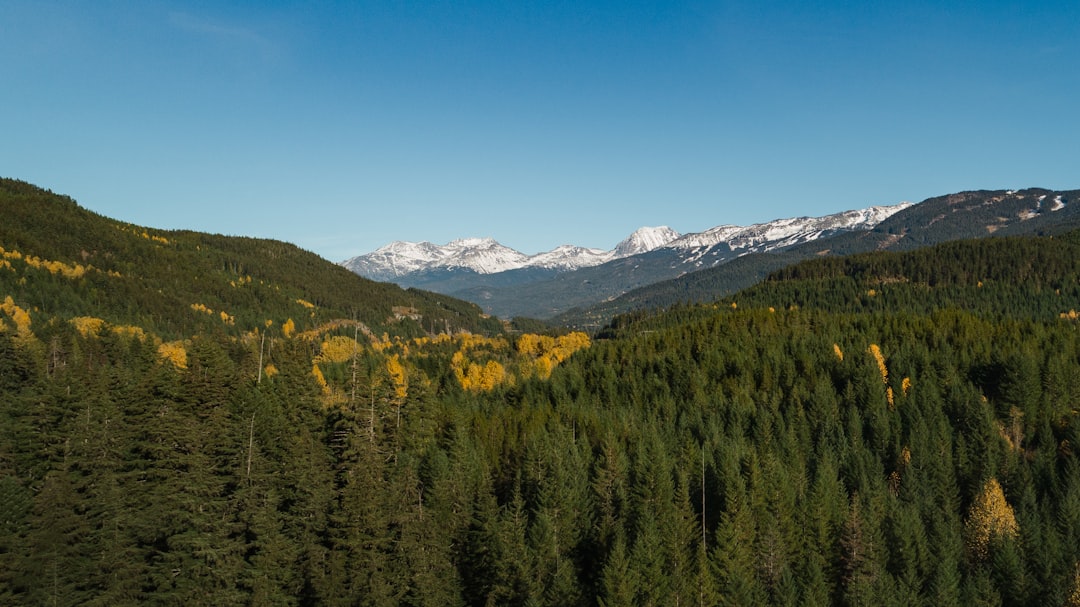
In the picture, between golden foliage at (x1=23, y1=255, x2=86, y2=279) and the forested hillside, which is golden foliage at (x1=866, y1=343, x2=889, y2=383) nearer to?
the forested hillside

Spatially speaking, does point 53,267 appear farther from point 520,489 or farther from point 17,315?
point 520,489

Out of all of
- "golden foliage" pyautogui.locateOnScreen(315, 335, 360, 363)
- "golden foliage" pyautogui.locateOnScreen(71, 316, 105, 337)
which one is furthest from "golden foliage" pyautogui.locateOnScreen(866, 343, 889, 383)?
"golden foliage" pyautogui.locateOnScreen(71, 316, 105, 337)

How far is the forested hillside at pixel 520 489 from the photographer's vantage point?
42.8 meters

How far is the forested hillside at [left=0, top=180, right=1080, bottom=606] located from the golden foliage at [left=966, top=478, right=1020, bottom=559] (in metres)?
0.31

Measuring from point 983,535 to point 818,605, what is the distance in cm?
3505

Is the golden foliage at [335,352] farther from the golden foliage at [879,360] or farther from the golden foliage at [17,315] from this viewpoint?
the golden foliage at [879,360]

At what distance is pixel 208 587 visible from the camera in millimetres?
40219

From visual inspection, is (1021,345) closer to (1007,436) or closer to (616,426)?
(1007,436)

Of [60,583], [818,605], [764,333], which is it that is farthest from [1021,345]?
[60,583]

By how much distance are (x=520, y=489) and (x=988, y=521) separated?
2168 inches

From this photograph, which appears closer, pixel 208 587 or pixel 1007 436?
pixel 208 587

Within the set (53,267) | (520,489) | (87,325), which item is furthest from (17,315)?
(520,489)

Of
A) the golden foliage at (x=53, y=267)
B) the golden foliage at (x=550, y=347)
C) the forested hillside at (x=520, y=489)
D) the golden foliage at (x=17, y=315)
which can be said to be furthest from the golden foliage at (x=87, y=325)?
the golden foliage at (x=550, y=347)

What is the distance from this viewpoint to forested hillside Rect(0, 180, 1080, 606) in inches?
1683
